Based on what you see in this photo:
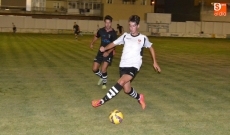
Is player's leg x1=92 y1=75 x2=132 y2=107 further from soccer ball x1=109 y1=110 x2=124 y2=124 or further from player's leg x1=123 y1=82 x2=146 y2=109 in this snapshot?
soccer ball x1=109 y1=110 x2=124 y2=124

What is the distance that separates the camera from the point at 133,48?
27.9 ft

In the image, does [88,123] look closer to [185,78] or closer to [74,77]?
[74,77]

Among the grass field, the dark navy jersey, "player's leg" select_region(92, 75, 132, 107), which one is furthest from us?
the dark navy jersey

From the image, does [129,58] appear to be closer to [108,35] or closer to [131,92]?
[131,92]

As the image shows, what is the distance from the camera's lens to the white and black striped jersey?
27.9 feet

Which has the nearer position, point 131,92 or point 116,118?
point 116,118

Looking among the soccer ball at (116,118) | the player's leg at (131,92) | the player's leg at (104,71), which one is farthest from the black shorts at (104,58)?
the soccer ball at (116,118)

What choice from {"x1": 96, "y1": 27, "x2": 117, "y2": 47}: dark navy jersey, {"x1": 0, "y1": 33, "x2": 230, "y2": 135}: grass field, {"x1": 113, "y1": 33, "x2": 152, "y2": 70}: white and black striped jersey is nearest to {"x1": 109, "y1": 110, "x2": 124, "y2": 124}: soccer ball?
{"x1": 0, "y1": 33, "x2": 230, "y2": 135}: grass field

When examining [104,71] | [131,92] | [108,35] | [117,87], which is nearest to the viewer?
[117,87]

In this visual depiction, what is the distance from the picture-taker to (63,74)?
15000mm

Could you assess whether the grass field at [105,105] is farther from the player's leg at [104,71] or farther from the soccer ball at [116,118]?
the player's leg at [104,71]

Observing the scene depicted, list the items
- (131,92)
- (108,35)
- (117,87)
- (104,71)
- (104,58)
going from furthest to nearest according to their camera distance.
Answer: (104,71) < (104,58) < (108,35) < (131,92) < (117,87)

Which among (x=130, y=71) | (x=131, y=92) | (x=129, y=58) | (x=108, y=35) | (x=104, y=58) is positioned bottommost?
(x=131, y=92)

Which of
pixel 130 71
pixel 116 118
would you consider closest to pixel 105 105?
pixel 130 71
